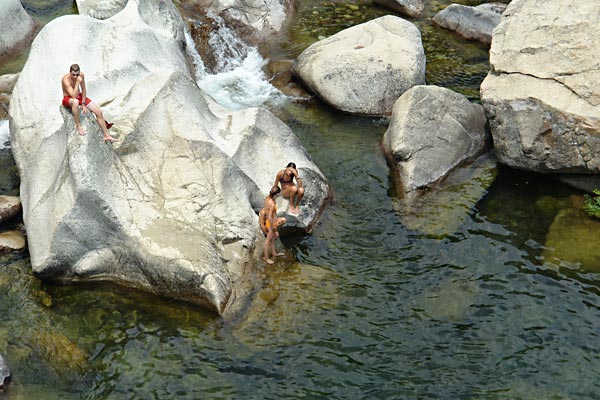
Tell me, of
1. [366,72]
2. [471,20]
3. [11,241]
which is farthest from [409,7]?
[11,241]

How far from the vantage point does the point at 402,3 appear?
2811 centimetres

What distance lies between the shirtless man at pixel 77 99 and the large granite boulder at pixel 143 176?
17 centimetres

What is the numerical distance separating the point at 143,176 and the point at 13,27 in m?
11.2

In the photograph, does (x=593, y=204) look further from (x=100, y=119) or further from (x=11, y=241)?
(x=11, y=241)

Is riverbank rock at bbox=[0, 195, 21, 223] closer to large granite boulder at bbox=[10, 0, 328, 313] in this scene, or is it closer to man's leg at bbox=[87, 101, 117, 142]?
large granite boulder at bbox=[10, 0, 328, 313]

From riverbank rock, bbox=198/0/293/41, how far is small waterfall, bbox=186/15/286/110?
52cm

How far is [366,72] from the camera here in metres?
21.4

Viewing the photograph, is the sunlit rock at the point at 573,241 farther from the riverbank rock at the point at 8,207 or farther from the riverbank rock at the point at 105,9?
the riverbank rock at the point at 105,9

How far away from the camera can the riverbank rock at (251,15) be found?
26500 millimetres

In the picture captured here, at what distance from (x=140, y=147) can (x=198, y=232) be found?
2.54 metres

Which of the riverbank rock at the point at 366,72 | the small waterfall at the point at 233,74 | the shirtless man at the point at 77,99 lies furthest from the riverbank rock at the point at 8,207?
the riverbank rock at the point at 366,72

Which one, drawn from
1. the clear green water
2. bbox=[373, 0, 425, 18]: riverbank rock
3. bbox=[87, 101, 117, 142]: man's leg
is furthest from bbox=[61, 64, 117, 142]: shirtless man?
bbox=[373, 0, 425, 18]: riverbank rock

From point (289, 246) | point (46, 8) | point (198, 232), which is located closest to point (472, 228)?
point (289, 246)

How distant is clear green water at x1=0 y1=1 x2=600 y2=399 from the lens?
12.6 metres
